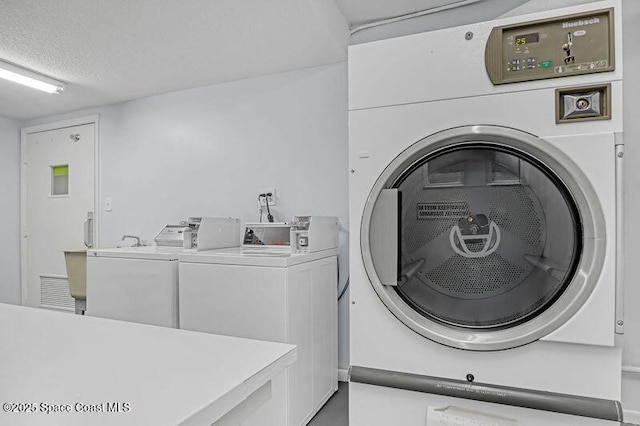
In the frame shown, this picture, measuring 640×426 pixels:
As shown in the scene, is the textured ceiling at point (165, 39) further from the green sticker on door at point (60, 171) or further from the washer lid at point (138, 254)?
the washer lid at point (138, 254)

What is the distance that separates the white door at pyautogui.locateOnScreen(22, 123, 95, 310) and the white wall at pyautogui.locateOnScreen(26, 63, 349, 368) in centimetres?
25

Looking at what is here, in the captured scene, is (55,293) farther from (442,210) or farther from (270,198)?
(442,210)

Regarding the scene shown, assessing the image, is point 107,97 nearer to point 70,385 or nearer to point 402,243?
point 402,243

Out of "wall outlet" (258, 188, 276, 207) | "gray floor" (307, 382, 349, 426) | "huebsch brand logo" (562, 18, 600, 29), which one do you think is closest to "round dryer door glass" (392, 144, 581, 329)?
"huebsch brand logo" (562, 18, 600, 29)

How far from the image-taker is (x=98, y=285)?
2221 millimetres

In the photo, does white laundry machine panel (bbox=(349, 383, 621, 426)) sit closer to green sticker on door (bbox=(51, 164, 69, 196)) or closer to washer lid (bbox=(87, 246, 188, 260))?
washer lid (bbox=(87, 246, 188, 260))

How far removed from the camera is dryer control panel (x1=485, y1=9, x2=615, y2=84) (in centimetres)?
105

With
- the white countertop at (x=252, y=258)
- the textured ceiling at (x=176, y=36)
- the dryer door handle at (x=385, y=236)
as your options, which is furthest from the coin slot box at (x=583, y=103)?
the textured ceiling at (x=176, y=36)

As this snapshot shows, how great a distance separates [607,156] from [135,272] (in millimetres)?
2287

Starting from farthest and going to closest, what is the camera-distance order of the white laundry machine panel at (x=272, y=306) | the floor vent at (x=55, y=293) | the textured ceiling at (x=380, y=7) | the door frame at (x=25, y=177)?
the floor vent at (x=55, y=293)
the door frame at (x=25, y=177)
the textured ceiling at (x=380, y=7)
the white laundry machine panel at (x=272, y=306)

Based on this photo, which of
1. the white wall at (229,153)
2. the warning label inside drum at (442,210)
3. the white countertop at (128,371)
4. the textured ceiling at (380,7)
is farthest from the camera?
the white wall at (229,153)

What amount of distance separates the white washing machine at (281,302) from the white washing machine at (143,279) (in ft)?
0.40

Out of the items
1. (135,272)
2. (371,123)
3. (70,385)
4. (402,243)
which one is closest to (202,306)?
(135,272)

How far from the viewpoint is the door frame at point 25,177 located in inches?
141
